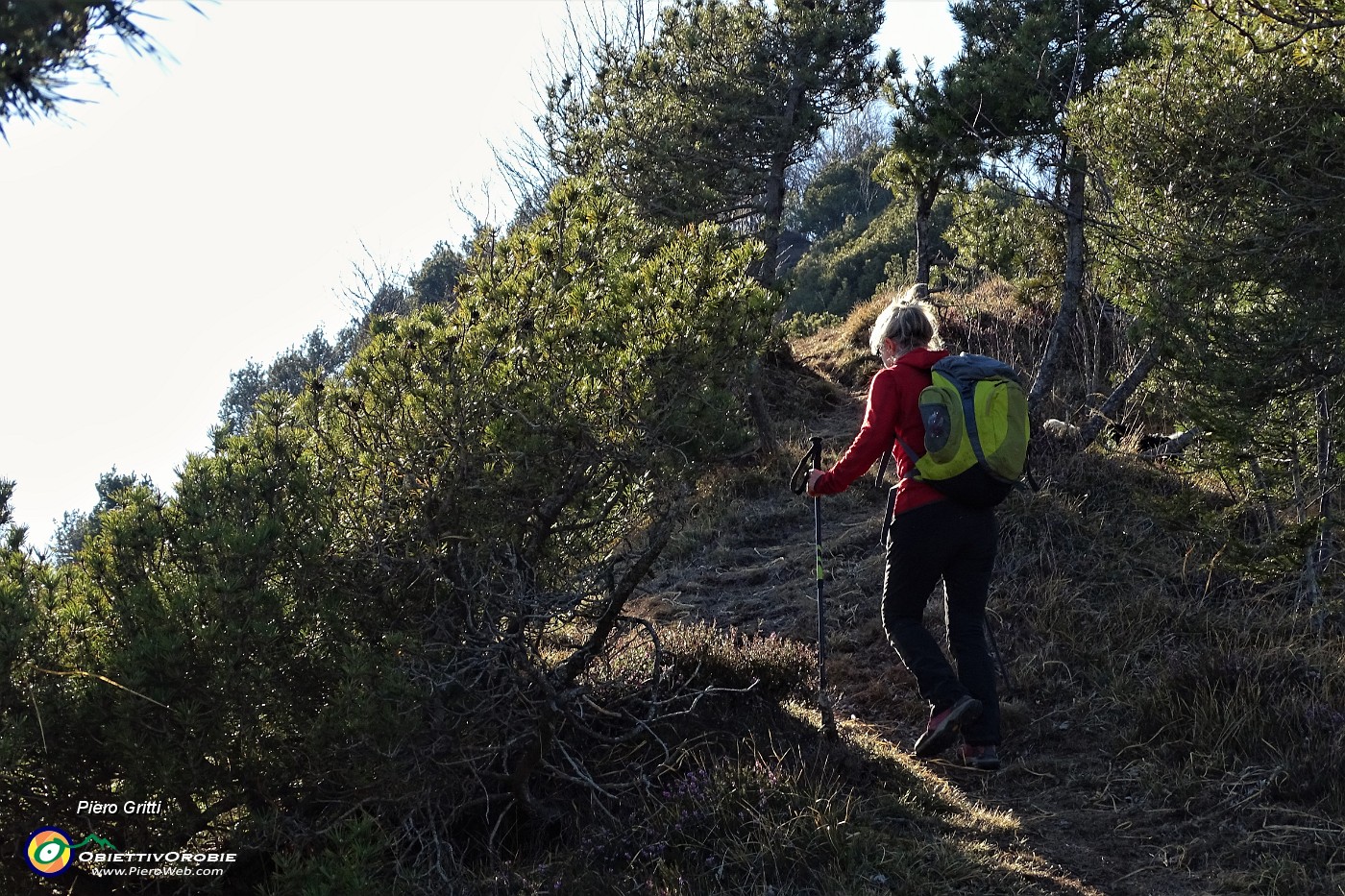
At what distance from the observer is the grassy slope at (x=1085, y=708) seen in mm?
3895

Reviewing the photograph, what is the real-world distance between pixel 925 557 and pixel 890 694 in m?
1.86

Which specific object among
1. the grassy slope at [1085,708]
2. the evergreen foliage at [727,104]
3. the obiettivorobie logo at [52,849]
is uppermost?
the evergreen foliage at [727,104]

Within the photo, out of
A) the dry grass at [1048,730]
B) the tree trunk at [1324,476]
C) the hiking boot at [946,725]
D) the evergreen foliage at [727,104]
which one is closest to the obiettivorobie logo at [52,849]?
the dry grass at [1048,730]

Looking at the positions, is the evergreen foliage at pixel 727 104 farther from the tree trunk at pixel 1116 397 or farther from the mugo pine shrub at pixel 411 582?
the mugo pine shrub at pixel 411 582

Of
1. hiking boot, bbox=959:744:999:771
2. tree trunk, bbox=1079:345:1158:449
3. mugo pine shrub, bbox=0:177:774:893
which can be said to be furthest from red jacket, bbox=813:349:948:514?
tree trunk, bbox=1079:345:1158:449

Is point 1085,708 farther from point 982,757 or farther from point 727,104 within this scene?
point 727,104

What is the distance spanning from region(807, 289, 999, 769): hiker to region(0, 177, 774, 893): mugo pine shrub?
615mm

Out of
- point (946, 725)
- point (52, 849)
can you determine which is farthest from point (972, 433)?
point (52, 849)

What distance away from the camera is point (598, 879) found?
142 inches

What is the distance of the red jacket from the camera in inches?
172

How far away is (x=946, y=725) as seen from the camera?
4371mm

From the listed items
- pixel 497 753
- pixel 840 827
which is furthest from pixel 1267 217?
pixel 497 753

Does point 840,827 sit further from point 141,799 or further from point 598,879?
point 141,799

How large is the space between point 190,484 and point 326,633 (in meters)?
0.68
